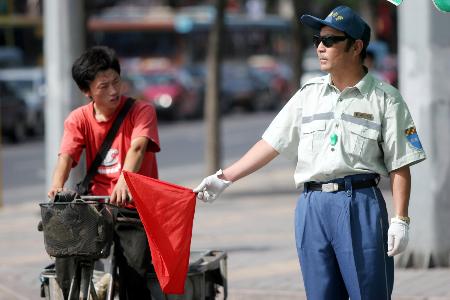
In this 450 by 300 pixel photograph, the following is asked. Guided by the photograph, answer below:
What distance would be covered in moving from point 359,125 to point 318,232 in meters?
0.52

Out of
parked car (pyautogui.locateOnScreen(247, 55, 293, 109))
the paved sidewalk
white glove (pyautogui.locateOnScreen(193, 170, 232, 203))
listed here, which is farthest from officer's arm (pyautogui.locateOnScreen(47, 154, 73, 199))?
parked car (pyautogui.locateOnScreen(247, 55, 293, 109))

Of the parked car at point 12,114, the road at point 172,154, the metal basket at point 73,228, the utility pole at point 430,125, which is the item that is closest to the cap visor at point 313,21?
the metal basket at point 73,228

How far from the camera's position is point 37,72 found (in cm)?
3606

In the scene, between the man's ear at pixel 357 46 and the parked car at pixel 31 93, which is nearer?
the man's ear at pixel 357 46

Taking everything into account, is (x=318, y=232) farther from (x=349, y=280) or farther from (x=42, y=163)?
(x=42, y=163)

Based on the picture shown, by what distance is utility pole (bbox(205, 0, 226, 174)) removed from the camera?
17.9 meters

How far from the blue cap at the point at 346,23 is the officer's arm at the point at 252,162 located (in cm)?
62

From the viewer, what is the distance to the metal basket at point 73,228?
6164 mm

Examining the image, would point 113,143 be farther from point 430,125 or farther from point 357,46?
point 430,125

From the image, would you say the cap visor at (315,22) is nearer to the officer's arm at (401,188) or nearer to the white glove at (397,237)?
the officer's arm at (401,188)

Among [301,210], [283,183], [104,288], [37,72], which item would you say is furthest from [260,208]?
[37,72]

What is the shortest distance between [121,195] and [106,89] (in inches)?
26.4

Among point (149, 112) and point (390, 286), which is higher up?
point (149, 112)

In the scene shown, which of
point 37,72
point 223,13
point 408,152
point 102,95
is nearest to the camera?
point 408,152
